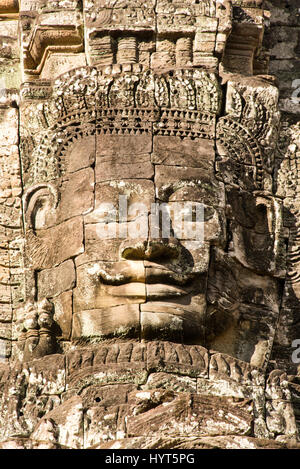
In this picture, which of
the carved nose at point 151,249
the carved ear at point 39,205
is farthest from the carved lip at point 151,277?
the carved ear at point 39,205

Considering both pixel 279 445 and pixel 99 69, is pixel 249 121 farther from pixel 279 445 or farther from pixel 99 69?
pixel 279 445

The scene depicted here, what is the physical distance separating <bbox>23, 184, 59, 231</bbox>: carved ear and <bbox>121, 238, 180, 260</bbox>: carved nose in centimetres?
107

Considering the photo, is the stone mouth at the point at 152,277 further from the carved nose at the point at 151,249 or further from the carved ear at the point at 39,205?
the carved ear at the point at 39,205

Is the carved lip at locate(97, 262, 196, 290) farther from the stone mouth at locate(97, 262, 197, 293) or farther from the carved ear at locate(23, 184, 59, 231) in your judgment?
the carved ear at locate(23, 184, 59, 231)

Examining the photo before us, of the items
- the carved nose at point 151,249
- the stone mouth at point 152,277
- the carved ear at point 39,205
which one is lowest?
the stone mouth at point 152,277

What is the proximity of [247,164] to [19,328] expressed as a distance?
2787 millimetres

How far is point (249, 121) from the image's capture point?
69.6 feet

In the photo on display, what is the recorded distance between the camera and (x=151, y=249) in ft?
65.2

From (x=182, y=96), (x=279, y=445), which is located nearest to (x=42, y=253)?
(x=182, y=96)

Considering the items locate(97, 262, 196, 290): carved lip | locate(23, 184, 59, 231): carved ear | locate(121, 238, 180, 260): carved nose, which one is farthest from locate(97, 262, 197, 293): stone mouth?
locate(23, 184, 59, 231): carved ear

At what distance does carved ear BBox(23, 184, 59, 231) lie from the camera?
20688mm

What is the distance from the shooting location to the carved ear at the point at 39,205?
67.9 feet

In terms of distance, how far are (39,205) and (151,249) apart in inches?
59.3

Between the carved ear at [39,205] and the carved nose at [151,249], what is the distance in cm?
107
